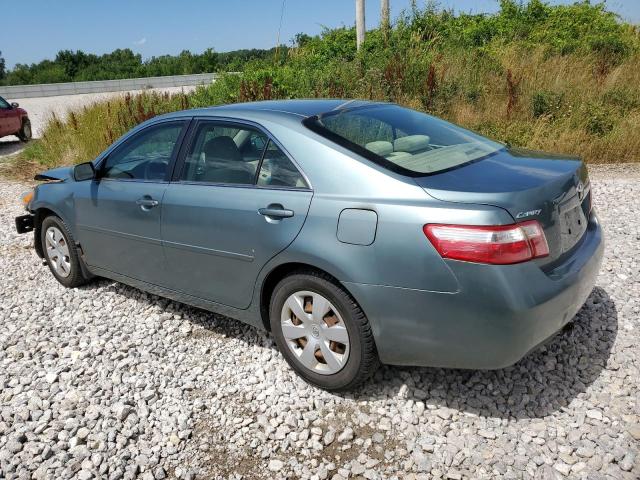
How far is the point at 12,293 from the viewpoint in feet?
16.6

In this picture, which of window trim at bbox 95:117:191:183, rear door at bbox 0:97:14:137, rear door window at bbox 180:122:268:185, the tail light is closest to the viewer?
the tail light

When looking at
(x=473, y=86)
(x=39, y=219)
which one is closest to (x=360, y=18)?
(x=473, y=86)

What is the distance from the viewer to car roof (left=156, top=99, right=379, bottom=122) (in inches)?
134

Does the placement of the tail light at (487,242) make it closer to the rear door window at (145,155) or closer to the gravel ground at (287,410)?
the gravel ground at (287,410)

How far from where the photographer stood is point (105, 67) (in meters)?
49.2

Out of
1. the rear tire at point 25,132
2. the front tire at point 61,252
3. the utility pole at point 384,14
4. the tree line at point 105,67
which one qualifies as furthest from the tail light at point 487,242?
the tree line at point 105,67

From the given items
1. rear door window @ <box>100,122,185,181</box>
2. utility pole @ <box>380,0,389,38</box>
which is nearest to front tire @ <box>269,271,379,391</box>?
rear door window @ <box>100,122,185,181</box>

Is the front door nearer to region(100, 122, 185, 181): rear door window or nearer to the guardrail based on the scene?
region(100, 122, 185, 181): rear door window

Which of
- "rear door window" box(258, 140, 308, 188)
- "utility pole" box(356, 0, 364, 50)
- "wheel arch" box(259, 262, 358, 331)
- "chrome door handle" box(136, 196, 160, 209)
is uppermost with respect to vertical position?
"utility pole" box(356, 0, 364, 50)

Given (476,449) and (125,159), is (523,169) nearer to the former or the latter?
(476,449)

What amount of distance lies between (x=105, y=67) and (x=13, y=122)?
122 ft

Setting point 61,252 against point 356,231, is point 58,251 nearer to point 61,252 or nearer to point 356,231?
point 61,252

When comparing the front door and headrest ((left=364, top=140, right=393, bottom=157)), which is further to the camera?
the front door

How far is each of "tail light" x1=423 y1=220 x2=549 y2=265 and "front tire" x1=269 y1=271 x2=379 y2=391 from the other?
60cm
